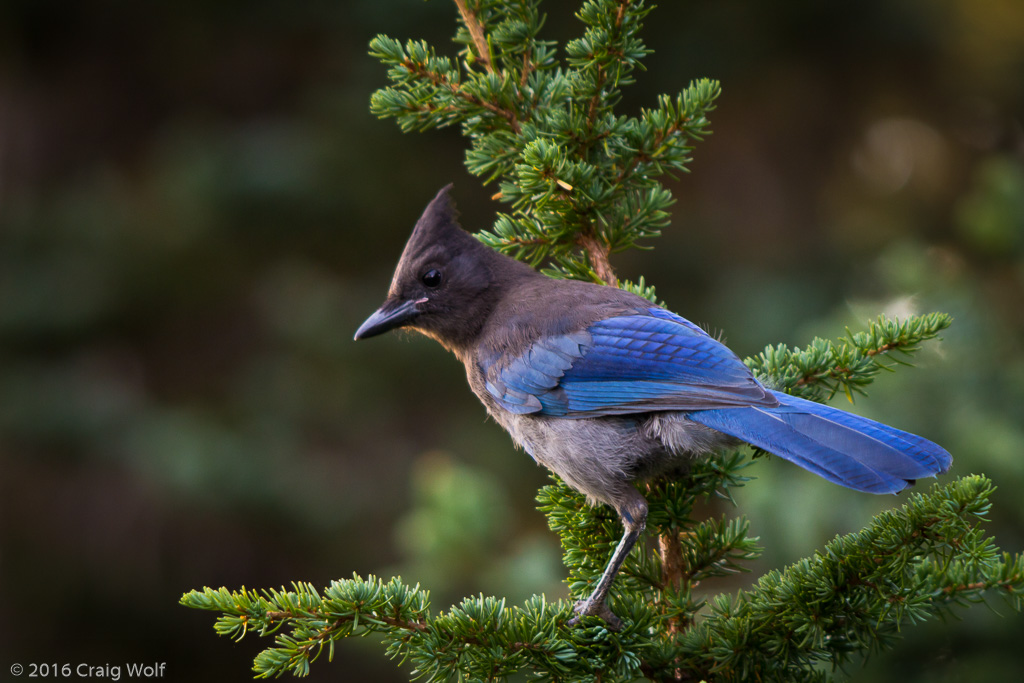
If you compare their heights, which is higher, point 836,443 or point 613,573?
point 836,443

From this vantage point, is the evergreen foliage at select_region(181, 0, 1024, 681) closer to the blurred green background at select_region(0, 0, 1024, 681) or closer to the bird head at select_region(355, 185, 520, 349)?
the bird head at select_region(355, 185, 520, 349)

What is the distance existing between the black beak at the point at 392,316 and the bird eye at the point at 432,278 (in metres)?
0.06

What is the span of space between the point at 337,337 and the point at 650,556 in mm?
4801

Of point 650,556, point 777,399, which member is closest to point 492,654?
point 650,556

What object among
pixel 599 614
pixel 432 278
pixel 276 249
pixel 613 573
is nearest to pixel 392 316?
pixel 432 278

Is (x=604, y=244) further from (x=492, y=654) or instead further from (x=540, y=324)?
(x=492, y=654)

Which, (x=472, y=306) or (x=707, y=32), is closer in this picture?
(x=472, y=306)

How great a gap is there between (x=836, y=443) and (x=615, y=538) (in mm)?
586

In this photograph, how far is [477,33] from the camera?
2.41 metres

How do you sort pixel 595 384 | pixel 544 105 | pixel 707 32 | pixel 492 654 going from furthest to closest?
pixel 707 32, pixel 595 384, pixel 544 105, pixel 492 654

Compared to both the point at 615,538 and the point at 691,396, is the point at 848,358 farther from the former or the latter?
the point at 615,538

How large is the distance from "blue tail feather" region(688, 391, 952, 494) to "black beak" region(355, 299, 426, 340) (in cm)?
103

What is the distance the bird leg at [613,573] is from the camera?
75.5 inches

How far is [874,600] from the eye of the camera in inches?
69.3
